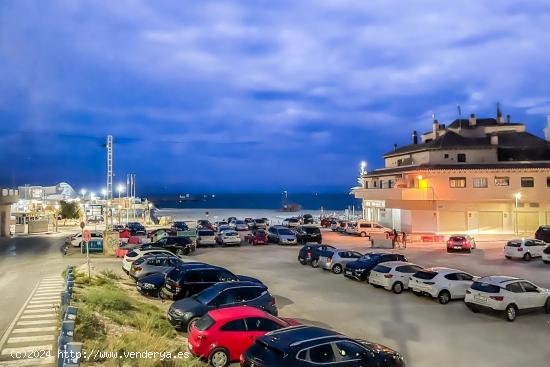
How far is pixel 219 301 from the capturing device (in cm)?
1488

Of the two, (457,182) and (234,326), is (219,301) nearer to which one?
(234,326)

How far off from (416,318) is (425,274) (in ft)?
13.5

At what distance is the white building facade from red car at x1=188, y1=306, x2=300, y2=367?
40297 millimetres

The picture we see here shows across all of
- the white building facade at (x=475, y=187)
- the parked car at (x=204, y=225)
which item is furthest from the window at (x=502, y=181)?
the parked car at (x=204, y=225)

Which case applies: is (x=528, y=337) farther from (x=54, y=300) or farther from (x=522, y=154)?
(x=522, y=154)

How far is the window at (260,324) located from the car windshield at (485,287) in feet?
32.7

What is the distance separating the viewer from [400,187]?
170 ft

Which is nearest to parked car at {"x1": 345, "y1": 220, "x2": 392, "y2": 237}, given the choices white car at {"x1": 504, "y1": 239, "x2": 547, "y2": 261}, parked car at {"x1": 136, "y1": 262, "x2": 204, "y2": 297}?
white car at {"x1": 504, "y1": 239, "x2": 547, "y2": 261}

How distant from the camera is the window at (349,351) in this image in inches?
388

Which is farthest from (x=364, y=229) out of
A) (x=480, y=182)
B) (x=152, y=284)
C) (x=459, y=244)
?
(x=152, y=284)

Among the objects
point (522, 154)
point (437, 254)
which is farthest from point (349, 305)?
point (522, 154)

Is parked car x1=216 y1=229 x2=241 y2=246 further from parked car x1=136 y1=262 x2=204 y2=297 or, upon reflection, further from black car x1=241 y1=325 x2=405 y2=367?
black car x1=241 y1=325 x2=405 y2=367

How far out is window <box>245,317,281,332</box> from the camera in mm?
12180

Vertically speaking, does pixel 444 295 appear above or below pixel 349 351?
below
